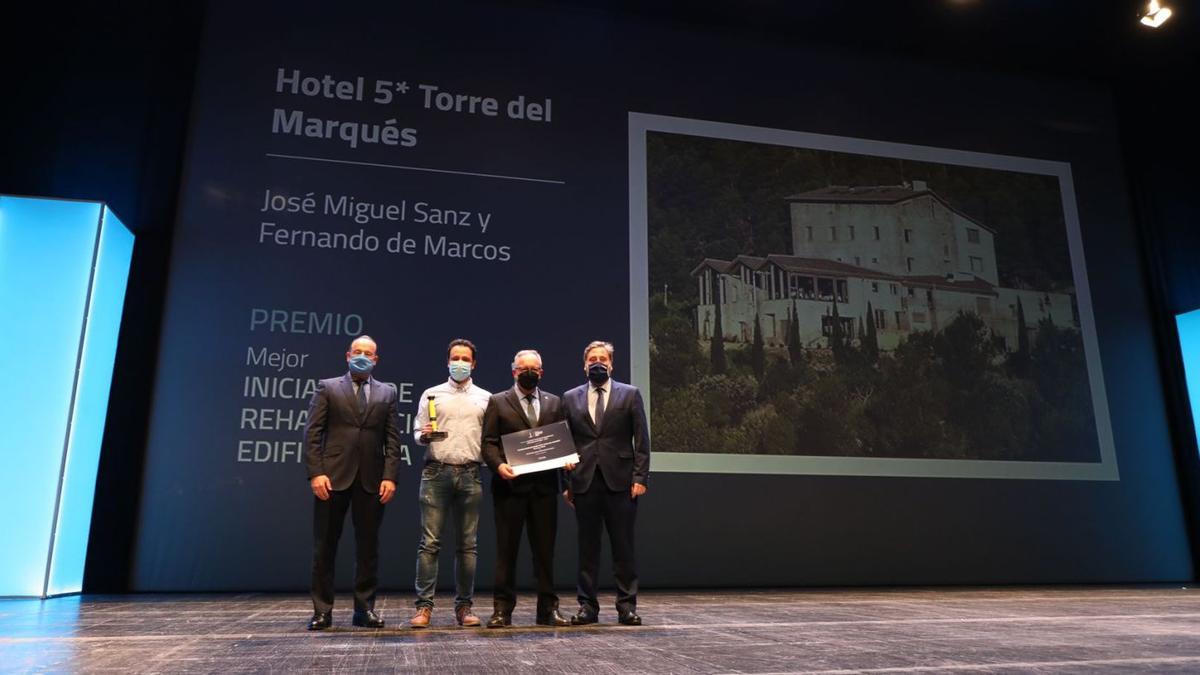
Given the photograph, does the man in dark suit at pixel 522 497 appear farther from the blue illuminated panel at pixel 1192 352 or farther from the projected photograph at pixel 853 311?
the blue illuminated panel at pixel 1192 352

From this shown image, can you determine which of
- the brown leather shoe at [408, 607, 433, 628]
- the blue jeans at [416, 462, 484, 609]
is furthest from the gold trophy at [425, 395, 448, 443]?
the brown leather shoe at [408, 607, 433, 628]

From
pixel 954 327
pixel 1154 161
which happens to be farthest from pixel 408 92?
pixel 1154 161

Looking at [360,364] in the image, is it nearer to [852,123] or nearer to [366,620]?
[366,620]

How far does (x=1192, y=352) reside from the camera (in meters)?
7.12

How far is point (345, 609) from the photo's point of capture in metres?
4.30

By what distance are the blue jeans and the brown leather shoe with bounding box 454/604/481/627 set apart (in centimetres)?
2

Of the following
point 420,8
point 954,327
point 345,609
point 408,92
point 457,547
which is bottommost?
point 345,609

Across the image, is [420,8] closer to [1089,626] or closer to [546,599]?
[546,599]

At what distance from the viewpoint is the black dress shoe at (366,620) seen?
340 centimetres

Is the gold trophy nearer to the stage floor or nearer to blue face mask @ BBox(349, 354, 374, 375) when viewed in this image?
blue face mask @ BBox(349, 354, 374, 375)

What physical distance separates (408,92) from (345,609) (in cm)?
385

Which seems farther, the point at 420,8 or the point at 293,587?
the point at 420,8

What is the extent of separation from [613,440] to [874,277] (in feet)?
12.1

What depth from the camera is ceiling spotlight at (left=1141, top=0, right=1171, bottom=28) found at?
6.39 metres
